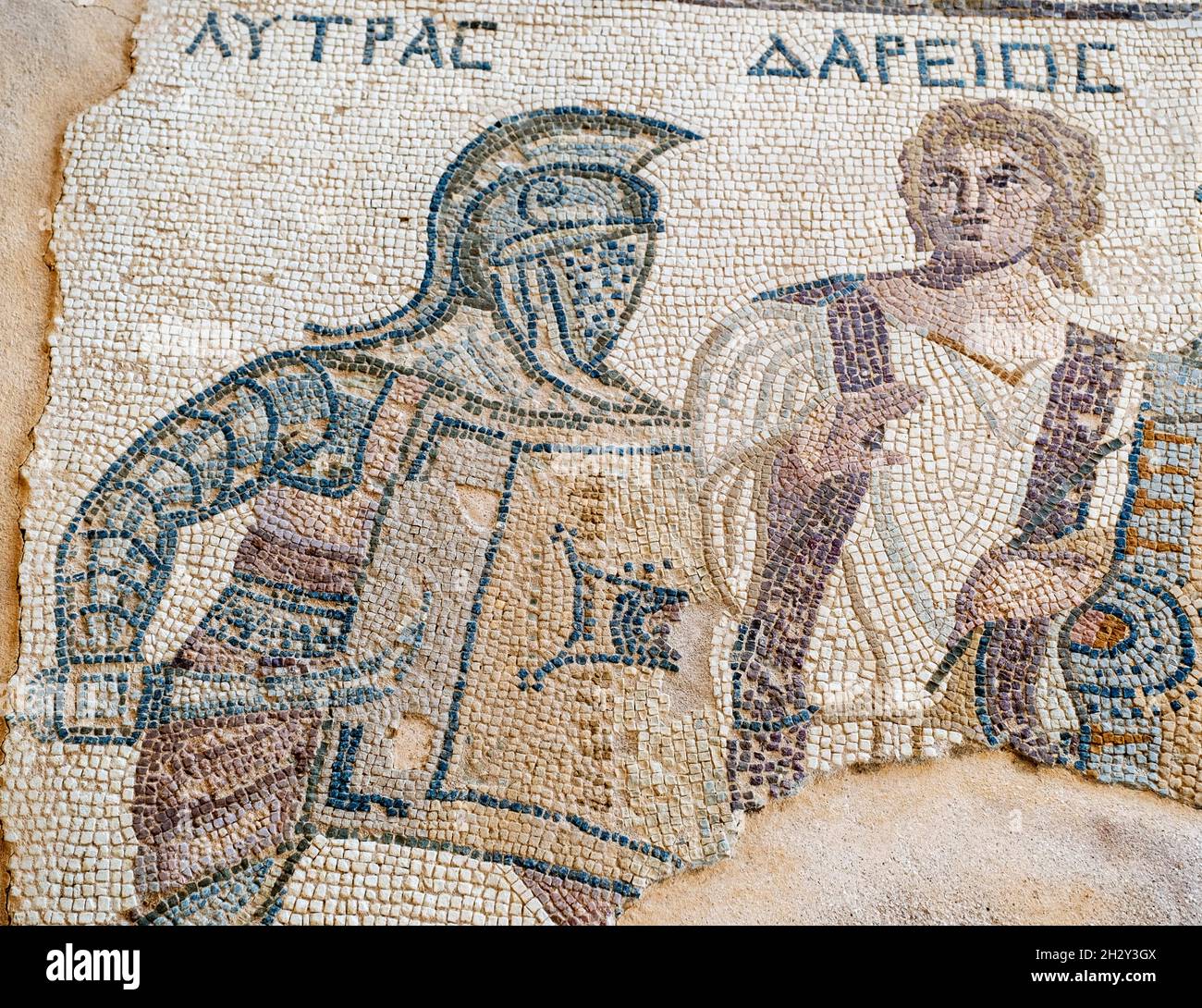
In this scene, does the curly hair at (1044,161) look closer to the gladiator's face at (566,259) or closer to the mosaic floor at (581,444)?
the mosaic floor at (581,444)

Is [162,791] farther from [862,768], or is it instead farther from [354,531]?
[862,768]

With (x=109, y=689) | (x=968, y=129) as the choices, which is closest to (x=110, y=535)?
(x=109, y=689)

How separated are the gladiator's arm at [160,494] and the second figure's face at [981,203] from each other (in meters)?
2.57

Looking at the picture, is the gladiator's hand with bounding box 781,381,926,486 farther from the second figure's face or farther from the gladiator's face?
the gladiator's face

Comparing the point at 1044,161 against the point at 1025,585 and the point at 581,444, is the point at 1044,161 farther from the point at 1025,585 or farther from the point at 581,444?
the point at 581,444

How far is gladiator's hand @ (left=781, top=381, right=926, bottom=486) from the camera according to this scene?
4.77 m

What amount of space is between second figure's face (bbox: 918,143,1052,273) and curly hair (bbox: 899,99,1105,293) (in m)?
0.03

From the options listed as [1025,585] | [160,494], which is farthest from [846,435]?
[160,494]

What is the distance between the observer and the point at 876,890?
4.27 meters

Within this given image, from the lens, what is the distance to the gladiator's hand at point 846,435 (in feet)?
15.6

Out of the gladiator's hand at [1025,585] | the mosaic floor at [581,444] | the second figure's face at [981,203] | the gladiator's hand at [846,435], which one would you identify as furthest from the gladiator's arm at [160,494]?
the second figure's face at [981,203]

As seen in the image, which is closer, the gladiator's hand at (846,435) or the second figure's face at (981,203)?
the gladiator's hand at (846,435)
